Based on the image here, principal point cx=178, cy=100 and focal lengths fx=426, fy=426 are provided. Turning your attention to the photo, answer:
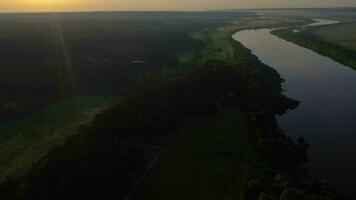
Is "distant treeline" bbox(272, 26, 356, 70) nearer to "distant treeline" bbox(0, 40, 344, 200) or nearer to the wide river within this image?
the wide river

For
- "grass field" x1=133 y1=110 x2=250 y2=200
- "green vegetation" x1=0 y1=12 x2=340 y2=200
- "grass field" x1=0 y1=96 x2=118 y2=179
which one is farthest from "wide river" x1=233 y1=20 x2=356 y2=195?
"grass field" x1=0 y1=96 x2=118 y2=179

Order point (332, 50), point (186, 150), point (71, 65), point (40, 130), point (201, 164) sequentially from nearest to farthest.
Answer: point (201, 164)
point (186, 150)
point (40, 130)
point (71, 65)
point (332, 50)

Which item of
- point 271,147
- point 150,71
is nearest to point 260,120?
point 271,147

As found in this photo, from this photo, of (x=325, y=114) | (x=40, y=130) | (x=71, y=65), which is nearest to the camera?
(x=40, y=130)

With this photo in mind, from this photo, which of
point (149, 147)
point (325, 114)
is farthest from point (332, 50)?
point (149, 147)

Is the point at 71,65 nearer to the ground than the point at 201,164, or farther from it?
farther from it

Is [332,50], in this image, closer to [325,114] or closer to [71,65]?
[325,114]
